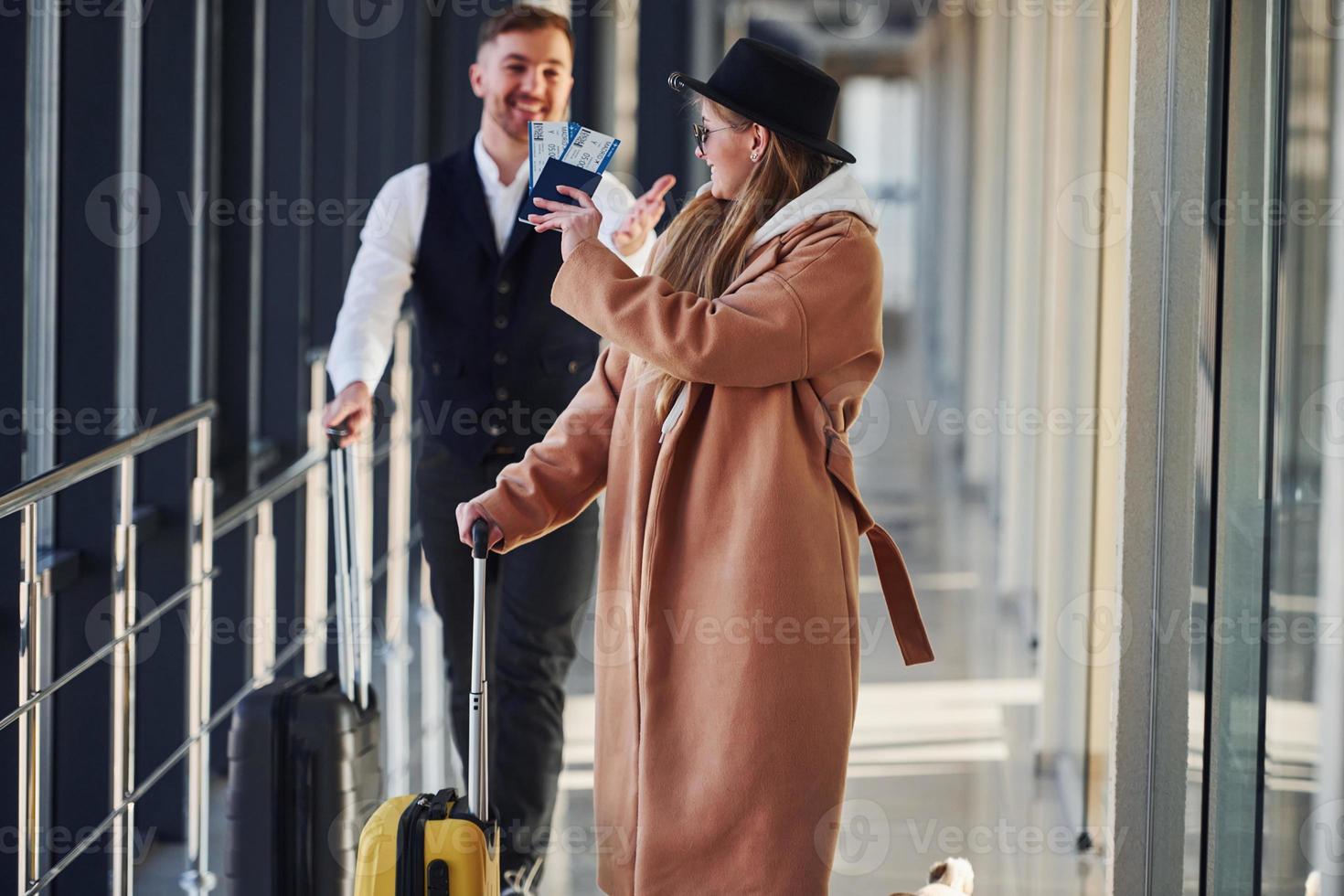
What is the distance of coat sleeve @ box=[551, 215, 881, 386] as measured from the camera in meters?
2.28

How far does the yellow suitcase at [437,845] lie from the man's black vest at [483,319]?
83 centimetres

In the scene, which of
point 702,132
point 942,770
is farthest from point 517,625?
point 942,770

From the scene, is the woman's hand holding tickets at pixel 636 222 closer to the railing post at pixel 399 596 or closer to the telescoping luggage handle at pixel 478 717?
the telescoping luggage handle at pixel 478 717

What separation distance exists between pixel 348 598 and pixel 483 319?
64 cm

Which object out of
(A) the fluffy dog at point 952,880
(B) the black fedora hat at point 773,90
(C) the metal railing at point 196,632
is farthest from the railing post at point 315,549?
(B) the black fedora hat at point 773,90

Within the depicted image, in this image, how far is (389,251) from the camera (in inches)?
125

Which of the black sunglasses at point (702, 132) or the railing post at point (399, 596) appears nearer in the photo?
the black sunglasses at point (702, 132)

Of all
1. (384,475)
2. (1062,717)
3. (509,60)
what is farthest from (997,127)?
(509,60)

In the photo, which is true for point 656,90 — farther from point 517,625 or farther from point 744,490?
point 744,490

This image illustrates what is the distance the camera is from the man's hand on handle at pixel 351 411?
9.75 feet

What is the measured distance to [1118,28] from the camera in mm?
3283

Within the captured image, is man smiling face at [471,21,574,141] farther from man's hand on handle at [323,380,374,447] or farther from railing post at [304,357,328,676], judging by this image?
railing post at [304,357,328,676]

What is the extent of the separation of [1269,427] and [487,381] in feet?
5.11

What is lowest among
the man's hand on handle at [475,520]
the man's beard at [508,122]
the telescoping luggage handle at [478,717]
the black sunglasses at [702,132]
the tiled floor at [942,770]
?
the tiled floor at [942,770]
